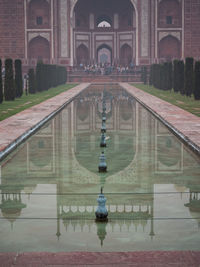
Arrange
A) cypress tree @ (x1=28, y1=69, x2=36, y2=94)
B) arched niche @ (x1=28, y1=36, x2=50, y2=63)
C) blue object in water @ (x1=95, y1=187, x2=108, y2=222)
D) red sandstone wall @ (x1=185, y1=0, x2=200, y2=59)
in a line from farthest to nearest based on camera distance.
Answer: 1. arched niche @ (x1=28, y1=36, x2=50, y2=63)
2. red sandstone wall @ (x1=185, y1=0, x2=200, y2=59)
3. cypress tree @ (x1=28, y1=69, x2=36, y2=94)
4. blue object in water @ (x1=95, y1=187, x2=108, y2=222)

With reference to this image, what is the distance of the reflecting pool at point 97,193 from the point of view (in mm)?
3949

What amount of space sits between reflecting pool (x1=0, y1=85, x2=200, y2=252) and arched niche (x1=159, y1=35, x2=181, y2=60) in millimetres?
39784

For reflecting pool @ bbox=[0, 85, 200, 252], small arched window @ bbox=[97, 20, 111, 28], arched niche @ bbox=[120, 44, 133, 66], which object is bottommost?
reflecting pool @ bbox=[0, 85, 200, 252]

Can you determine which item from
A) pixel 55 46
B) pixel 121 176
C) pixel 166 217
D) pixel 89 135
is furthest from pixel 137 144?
pixel 55 46

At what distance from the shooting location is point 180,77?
23125mm

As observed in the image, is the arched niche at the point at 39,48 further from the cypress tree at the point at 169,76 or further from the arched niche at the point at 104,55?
the cypress tree at the point at 169,76

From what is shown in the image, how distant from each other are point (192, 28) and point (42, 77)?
25.1m

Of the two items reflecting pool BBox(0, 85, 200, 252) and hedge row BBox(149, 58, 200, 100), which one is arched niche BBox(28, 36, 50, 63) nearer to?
hedge row BBox(149, 58, 200, 100)

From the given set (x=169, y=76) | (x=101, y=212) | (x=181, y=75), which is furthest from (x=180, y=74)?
(x=101, y=212)

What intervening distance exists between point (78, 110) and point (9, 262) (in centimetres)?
1264

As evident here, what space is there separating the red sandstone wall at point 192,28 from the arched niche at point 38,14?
43.8ft

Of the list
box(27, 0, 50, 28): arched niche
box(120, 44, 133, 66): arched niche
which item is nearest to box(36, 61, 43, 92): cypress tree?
box(27, 0, 50, 28): arched niche

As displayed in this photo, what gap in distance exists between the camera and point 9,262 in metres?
3.24

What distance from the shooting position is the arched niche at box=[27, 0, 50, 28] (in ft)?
158
